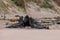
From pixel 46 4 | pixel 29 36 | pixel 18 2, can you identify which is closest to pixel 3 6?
pixel 18 2

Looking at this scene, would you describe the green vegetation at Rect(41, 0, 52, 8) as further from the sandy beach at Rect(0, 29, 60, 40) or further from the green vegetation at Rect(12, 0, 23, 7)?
the sandy beach at Rect(0, 29, 60, 40)

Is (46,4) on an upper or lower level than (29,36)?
upper

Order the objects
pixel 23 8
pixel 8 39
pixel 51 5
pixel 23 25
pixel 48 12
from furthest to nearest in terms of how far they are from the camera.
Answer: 1. pixel 51 5
2. pixel 48 12
3. pixel 23 8
4. pixel 23 25
5. pixel 8 39

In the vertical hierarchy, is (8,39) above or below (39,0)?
below

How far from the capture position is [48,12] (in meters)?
20.6

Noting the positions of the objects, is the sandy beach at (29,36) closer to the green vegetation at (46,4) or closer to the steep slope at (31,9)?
the steep slope at (31,9)

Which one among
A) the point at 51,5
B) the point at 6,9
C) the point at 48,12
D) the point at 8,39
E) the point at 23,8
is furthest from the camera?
the point at 51,5

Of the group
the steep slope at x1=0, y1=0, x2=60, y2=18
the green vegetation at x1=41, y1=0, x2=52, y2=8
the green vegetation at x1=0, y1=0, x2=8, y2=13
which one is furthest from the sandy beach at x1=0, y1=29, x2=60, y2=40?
the green vegetation at x1=41, y1=0, x2=52, y2=8

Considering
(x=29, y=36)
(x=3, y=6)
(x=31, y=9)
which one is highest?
(x=3, y=6)

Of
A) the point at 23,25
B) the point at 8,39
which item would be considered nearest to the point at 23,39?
the point at 8,39

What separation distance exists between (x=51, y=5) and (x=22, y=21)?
12.1 m

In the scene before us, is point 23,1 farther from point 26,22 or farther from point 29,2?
point 26,22

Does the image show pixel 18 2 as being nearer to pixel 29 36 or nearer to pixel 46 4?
pixel 46 4

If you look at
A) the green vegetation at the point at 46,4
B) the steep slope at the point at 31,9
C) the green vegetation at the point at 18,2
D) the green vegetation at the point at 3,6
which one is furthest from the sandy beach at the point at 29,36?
the green vegetation at the point at 46,4
